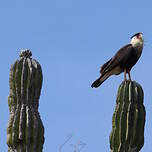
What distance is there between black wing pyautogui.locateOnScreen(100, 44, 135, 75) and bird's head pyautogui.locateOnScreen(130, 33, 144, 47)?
0.20m

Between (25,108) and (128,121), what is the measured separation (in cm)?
143

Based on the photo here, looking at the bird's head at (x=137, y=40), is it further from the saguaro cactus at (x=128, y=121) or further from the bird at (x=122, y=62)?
the saguaro cactus at (x=128, y=121)

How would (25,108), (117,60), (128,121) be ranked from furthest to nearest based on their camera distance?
(117,60)
(128,121)
(25,108)

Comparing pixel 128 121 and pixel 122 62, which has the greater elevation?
pixel 122 62

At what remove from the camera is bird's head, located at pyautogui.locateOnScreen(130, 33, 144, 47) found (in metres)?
11.4

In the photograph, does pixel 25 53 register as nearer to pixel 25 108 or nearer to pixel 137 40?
pixel 25 108

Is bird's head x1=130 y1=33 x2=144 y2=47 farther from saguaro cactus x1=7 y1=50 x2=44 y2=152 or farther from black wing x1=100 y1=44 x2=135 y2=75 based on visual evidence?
saguaro cactus x1=7 y1=50 x2=44 y2=152

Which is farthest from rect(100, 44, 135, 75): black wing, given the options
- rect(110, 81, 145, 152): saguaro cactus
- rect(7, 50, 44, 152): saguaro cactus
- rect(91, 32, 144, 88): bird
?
rect(7, 50, 44, 152): saguaro cactus

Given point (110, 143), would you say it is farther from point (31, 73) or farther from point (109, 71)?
point (109, 71)

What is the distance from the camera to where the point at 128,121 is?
8617 millimetres

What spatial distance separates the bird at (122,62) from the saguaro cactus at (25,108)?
2737 millimetres

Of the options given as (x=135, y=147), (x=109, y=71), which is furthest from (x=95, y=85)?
(x=135, y=147)

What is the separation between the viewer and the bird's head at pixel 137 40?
37.4ft

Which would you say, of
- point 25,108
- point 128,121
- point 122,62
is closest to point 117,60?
point 122,62
